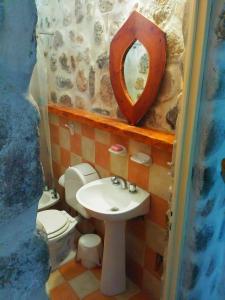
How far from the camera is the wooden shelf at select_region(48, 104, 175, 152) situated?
137 cm

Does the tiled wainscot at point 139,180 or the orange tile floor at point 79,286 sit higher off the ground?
the tiled wainscot at point 139,180

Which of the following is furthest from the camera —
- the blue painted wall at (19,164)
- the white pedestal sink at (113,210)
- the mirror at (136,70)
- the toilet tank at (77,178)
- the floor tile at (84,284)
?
the toilet tank at (77,178)

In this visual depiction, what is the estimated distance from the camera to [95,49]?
1.77 m

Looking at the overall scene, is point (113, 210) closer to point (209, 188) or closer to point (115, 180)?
point (115, 180)

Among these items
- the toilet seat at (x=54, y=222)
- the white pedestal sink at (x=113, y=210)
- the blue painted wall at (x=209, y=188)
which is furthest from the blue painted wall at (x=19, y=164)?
the toilet seat at (x=54, y=222)

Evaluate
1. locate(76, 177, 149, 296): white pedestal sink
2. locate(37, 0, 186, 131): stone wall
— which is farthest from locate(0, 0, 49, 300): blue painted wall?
locate(76, 177, 149, 296): white pedestal sink

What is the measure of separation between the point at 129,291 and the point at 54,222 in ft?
2.55

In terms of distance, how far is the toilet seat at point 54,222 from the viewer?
188 cm

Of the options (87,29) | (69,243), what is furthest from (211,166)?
(69,243)

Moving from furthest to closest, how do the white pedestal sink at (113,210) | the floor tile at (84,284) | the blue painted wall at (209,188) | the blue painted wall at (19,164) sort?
1. the floor tile at (84,284)
2. the white pedestal sink at (113,210)
3. the blue painted wall at (209,188)
4. the blue painted wall at (19,164)

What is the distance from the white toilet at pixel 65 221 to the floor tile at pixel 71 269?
0.05 meters

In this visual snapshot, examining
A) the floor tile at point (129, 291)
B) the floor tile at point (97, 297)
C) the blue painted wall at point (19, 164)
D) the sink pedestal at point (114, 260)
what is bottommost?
the floor tile at point (129, 291)

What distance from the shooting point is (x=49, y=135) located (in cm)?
238

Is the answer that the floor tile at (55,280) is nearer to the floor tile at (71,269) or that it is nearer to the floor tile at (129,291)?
the floor tile at (71,269)
